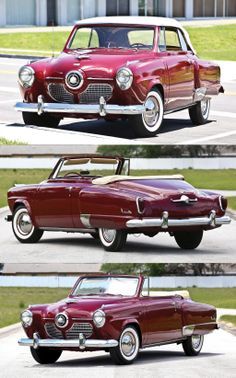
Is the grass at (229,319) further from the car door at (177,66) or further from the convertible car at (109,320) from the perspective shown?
the convertible car at (109,320)

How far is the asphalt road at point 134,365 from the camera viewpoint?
1244 cm

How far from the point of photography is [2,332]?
2080cm

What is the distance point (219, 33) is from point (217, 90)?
1382 inches

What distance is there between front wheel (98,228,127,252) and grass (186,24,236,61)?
29.7m

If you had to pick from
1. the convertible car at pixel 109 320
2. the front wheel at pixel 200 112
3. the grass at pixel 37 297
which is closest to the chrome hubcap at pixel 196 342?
the convertible car at pixel 109 320

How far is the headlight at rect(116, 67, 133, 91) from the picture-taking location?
52.9 ft

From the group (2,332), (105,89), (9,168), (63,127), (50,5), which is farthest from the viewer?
(50,5)

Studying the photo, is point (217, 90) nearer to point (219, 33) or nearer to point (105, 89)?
point (105, 89)

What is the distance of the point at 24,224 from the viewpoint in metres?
16.0

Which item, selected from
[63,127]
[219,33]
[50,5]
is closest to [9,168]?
[63,127]

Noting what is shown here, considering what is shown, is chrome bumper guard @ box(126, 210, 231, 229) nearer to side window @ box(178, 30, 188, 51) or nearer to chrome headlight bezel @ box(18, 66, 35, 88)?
chrome headlight bezel @ box(18, 66, 35, 88)

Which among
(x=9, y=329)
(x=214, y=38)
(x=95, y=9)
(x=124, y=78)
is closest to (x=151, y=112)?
(x=124, y=78)

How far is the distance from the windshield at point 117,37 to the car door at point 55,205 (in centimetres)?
269

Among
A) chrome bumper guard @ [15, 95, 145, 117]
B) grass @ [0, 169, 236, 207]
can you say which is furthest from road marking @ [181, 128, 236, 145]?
grass @ [0, 169, 236, 207]
